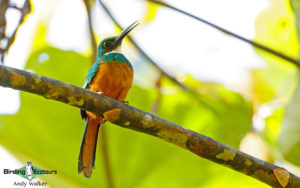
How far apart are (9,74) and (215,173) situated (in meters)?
1.50

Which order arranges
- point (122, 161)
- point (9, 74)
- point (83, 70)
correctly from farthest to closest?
point (83, 70), point (122, 161), point (9, 74)

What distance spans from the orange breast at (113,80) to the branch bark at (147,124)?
38.6 inches

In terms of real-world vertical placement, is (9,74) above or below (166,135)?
above

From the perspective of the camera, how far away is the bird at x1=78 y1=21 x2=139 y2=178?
2496 mm

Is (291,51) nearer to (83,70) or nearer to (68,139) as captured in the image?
(83,70)

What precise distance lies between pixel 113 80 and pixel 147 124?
1.19 meters

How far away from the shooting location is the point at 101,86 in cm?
311

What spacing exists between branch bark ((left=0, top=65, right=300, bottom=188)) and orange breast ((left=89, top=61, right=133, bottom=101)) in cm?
98

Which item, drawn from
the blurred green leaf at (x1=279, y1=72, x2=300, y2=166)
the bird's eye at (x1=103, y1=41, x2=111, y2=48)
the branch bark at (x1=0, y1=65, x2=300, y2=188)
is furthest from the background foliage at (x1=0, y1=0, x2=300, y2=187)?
the bird's eye at (x1=103, y1=41, x2=111, y2=48)

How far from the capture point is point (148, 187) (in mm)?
2652

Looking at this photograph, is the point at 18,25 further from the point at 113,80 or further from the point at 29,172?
the point at 113,80

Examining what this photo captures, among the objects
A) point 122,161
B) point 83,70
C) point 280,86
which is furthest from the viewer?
point 280,86

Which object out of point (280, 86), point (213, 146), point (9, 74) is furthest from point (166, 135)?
point (280, 86)

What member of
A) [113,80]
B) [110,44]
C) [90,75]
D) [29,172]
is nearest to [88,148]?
[29,172]
